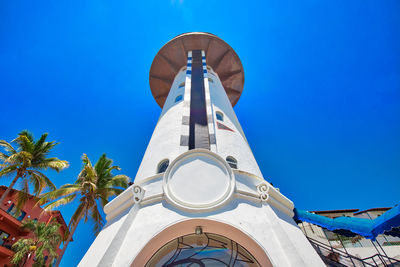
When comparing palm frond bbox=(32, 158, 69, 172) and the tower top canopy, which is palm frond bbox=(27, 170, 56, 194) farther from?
the tower top canopy

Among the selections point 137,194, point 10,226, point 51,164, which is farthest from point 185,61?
point 10,226

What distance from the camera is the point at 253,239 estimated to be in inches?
239

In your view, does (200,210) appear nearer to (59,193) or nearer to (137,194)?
(137,194)

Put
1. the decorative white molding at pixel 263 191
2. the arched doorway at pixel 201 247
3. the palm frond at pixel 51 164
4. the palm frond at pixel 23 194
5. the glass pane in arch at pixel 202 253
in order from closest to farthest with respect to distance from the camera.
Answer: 1. the arched doorway at pixel 201 247
2. the glass pane in arch at pixel 202 253
3. the decorative white molding at pixel 263 191
4. the palm frond at pixel 23 194
5. the palm frond at pixel 51 164

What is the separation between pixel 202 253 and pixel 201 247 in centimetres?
19

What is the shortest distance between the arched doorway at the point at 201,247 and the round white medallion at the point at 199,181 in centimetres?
66

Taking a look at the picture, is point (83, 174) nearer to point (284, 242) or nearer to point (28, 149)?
point (28, 149)

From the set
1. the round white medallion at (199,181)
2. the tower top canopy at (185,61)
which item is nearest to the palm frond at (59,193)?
the round white medallion at (199,181)

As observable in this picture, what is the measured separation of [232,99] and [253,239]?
826 inches

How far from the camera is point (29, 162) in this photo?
16719 millimetres

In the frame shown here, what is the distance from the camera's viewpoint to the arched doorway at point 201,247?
6.48 metres

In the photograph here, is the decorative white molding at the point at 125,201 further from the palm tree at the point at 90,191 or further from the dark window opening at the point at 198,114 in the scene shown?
the palm tree at the point at 90,191

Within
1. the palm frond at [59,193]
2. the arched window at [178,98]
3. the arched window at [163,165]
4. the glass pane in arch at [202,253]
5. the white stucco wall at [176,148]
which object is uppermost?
the arched window at [178,98]

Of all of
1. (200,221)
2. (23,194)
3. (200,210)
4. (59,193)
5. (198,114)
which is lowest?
(200,221)
